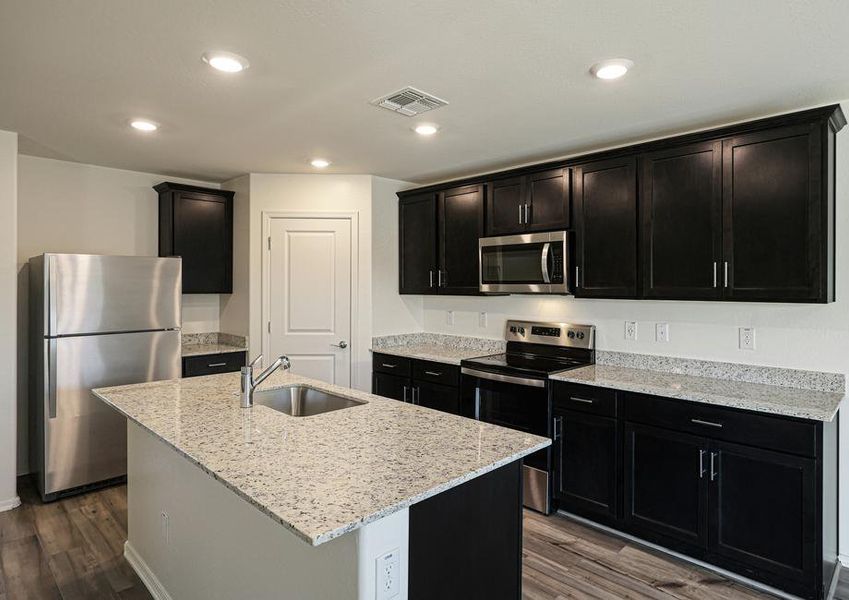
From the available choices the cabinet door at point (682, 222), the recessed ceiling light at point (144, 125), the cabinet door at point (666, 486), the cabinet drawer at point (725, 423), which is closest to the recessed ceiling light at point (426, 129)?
the cabinet door at point (682, 222)

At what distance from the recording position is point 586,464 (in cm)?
313

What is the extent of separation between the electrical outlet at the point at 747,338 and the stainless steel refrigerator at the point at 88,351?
3864 mm

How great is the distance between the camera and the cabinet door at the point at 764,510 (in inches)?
92.3

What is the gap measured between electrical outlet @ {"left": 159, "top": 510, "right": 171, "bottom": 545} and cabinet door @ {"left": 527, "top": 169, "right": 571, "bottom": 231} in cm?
279

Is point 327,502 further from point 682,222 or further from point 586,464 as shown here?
point 682,222

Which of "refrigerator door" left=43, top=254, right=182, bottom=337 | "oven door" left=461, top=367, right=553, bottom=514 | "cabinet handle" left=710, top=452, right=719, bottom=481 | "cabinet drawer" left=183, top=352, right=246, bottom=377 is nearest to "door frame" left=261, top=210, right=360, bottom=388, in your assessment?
"cabinet drawer" left=183, top=352, right=246, bottom=377

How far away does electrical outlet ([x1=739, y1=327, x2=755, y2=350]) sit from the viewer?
2.99 m

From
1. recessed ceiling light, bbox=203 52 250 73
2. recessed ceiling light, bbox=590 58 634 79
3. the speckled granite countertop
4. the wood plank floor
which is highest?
recessed ceiling light, bbox=203 52 250 73

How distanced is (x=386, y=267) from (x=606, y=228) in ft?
6.57

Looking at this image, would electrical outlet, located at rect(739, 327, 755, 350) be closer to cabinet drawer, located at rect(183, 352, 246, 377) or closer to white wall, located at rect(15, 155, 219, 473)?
cabinet drawer, located at rect(183, 352, 246, 377)

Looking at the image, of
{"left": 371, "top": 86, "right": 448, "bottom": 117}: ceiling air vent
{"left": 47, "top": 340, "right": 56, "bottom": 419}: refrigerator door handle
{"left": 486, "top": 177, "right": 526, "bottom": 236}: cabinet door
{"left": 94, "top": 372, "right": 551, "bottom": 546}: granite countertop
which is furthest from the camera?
{"left": 486, "top": 177, "right": 526, "bottom": 236}: cabinet door

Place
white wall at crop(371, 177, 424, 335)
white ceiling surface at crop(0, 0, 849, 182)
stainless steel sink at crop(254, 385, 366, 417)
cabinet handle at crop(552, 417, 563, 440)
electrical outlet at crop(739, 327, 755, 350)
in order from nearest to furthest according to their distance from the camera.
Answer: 1. white ceiling surface at crop(0, 0, 849, 182)
2. stainless steel sink at crop(254, 385, 366, 417)
3. electrical outlet at crop(739, 327, 755, 350)
4. cabinet handle at crop(552, 417, 563, 440)
5. white wall at crop(371, 177, 424, 335)

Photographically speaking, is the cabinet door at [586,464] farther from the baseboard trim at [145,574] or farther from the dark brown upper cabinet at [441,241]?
the baseboard trim at [145,574]

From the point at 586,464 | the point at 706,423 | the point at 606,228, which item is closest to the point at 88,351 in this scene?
the point at 586,464
